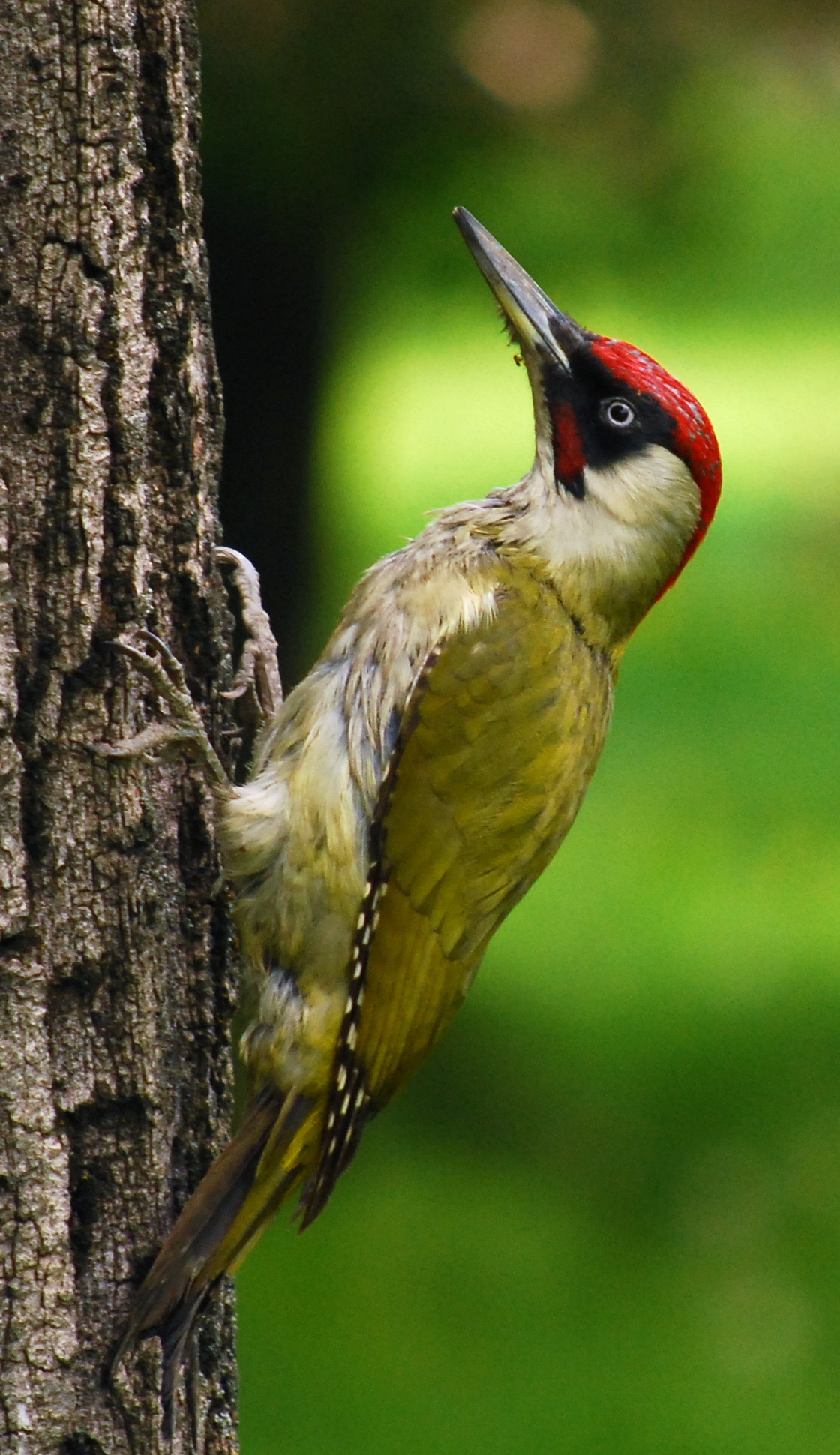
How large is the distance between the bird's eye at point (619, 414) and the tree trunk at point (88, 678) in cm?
90

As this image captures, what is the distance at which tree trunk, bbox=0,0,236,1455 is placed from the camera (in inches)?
88.6

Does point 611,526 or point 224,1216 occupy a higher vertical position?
point 611,526

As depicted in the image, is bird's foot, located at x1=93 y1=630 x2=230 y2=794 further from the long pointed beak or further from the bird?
the long pointed beak

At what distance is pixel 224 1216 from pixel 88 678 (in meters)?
0.78

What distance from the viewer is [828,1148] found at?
20.7ft

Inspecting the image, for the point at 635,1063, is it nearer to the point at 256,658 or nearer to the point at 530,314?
the point at 256,658

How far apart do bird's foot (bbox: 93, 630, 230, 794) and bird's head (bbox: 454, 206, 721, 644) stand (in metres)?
0.84

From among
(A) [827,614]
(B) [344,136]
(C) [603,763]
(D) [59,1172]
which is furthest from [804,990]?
(D) [59,1172]

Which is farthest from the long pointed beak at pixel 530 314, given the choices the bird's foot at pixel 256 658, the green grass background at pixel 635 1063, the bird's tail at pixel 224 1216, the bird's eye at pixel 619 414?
the green grass background at pixel 635 1063

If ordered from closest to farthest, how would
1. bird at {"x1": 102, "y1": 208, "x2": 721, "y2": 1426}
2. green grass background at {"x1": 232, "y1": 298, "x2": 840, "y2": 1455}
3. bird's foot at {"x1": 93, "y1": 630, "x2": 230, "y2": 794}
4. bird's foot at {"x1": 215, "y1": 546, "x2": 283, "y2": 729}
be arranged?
bird's foot at {"x1": 93, "y1": 630, "x2": 230, "y2": 794}, bird at {"x1": 102, "y1": 208, "x2": 721, "y2": 1426}, bird's foot at {"x1": 215, "y1": 546, "x2": 283, "y2": 729}, green grass background at {"x1": 232, "y1": 298, "x2": 840, "y2": 1455}

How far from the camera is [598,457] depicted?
3.16 meters

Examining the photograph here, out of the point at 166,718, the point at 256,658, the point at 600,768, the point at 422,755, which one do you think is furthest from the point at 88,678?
the point at 600,768

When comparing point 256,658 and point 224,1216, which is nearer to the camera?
point 224,1216

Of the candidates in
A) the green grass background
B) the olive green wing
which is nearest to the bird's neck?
the olive green wing
